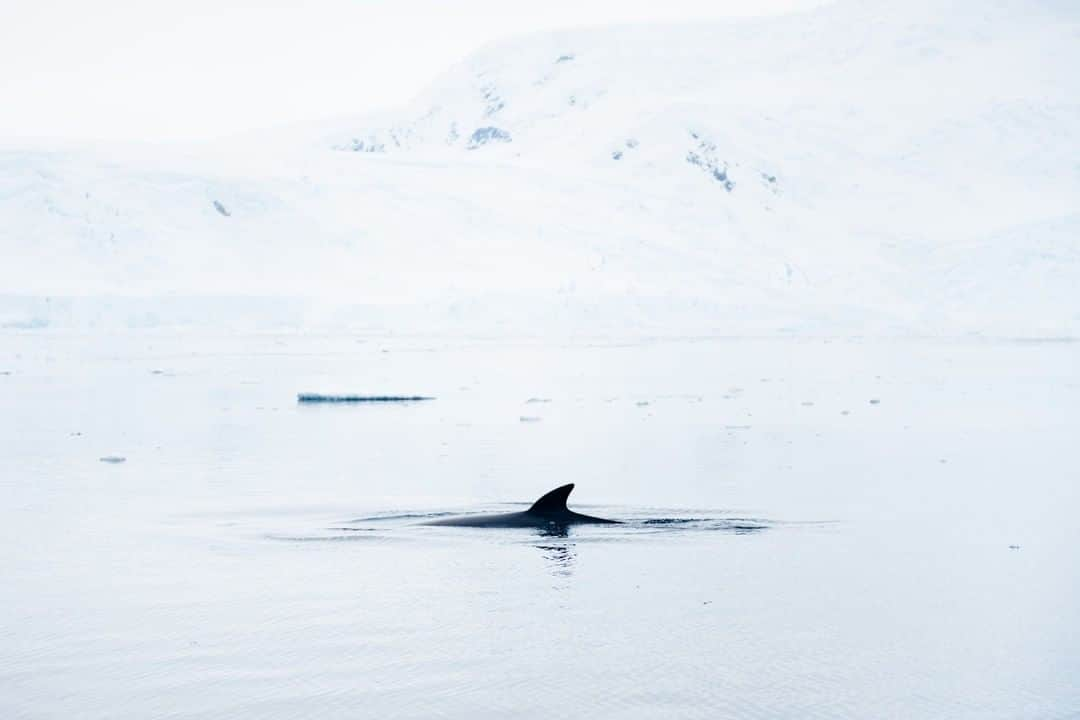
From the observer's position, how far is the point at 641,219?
64.9 meters

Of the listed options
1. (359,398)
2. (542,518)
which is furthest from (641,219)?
(542,518)

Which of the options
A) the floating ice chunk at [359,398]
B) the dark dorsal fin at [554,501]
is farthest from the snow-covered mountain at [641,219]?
the dark dorsal fin at [554,501]

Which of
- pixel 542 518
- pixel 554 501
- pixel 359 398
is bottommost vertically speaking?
pixel 542 518

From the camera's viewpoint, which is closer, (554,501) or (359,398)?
(554,501)

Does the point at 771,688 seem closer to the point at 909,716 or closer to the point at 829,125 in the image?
the point at 909,716

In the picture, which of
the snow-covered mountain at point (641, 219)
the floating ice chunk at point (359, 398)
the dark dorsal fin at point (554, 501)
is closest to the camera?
the dark dorsal fin at point (554, 501)

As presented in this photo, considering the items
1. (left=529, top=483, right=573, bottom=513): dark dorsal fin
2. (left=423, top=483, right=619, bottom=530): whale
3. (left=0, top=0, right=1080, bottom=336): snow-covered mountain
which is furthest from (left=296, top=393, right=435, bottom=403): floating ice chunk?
(left=0, top=0, right=1080, bottom=336): snow-covered mountain

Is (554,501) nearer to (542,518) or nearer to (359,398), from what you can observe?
(542,518)

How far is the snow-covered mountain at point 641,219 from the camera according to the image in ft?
172

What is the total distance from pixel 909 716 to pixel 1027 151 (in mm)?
73948

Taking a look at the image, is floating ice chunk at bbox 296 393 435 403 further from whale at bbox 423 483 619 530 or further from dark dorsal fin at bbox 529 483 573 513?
dark dorsal fin at bbox 529 483 573 513

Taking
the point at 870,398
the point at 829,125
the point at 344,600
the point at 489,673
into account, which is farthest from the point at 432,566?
the point at 829,125

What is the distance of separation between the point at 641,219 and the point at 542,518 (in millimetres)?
54264

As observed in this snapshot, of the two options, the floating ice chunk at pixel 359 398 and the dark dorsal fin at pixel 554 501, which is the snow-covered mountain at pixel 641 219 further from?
the dark dorsal fin at pixel 554 501
